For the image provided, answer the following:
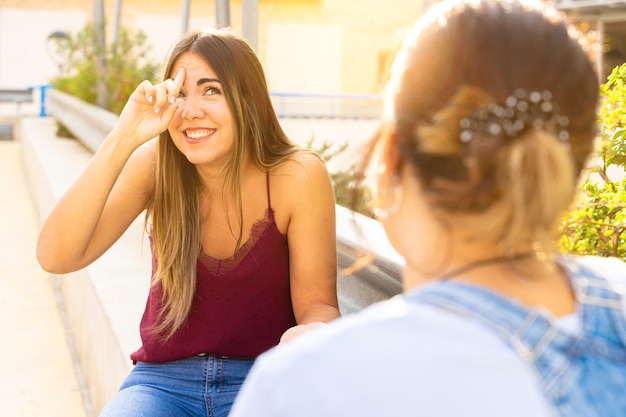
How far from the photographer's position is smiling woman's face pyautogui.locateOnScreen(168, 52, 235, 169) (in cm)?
274

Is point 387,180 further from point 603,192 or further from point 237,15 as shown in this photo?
point 237,15

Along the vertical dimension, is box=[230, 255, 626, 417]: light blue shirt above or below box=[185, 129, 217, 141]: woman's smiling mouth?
below

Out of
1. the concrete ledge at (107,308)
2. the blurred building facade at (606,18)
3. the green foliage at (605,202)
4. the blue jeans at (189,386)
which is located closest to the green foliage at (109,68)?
the concrete ledge at (107,308)

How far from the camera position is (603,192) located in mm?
2445

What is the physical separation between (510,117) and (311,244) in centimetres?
153

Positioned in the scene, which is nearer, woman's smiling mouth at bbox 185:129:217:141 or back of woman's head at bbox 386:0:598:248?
back of woman's head at bbox 386:0:598:248

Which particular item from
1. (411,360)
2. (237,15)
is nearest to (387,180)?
(411,360)

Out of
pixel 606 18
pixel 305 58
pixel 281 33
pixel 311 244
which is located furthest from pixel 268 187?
pixel 305 58

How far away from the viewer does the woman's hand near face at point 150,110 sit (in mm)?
2742

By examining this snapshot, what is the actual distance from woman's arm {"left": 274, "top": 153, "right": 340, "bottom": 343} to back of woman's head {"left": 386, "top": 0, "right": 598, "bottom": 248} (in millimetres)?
1430

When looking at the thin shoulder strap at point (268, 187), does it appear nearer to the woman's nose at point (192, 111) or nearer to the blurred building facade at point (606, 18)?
the woman's nose at point (192, 111)

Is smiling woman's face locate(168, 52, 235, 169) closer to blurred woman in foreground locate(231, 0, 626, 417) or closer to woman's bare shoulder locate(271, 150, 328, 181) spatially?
woman's bare shoulder locate(271, 150, 328, 181)

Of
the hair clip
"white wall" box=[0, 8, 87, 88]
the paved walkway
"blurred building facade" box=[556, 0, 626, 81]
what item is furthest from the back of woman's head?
"white wall" box=[0, 8, 87, 88]

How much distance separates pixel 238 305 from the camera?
2.65m
